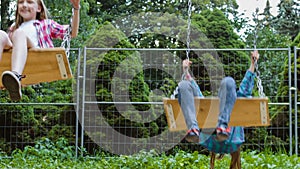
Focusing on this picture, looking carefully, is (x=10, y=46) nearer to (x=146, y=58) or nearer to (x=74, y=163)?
(x=74, y=163)

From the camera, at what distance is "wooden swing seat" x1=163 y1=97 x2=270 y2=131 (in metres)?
3.09

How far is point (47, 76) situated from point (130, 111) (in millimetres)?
3081

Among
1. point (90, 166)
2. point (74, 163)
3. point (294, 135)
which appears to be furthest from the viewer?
point (294, 135)

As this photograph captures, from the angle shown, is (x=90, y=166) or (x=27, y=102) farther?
(x=27, y=102)

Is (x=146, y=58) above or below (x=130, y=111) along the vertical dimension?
above

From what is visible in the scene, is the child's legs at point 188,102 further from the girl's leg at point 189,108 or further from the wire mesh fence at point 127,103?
the wire mesh fence at point 127,103

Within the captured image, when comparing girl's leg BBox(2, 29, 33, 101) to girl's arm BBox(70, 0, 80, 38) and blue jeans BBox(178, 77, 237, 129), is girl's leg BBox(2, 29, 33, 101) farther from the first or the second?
blue jeans BBox(178, 77, 237, 129)

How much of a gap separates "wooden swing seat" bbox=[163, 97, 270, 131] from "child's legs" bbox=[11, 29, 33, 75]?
0.86 meters

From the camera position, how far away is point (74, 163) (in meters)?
5.72

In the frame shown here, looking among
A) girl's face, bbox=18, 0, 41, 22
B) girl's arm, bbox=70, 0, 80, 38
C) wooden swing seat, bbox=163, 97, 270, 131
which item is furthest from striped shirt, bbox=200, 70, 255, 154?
girl's face, bbox=18, 0, 41, 22

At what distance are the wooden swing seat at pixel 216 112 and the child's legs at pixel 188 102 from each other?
5 cm

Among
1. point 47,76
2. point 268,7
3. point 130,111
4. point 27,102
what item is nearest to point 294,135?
point 130,111

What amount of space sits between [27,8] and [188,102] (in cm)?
131

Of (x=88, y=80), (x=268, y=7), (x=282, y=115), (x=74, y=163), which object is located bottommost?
(x=74, y=163)
